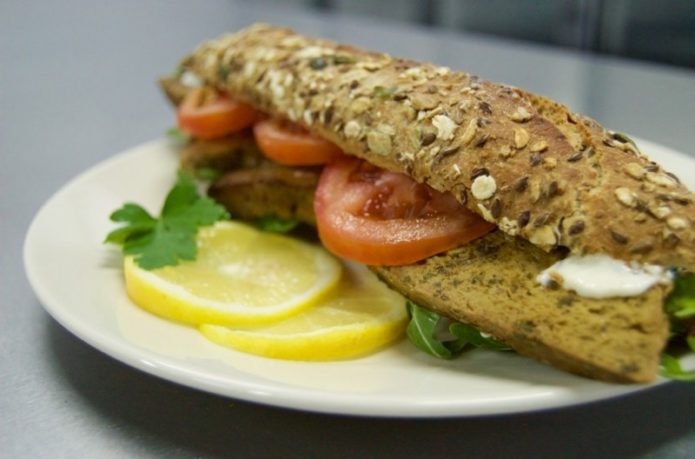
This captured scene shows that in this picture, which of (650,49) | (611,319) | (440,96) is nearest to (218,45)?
(440,96)

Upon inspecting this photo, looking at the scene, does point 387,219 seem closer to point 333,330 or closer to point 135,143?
point 333,330

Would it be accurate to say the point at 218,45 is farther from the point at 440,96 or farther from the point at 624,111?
the point at 624,111

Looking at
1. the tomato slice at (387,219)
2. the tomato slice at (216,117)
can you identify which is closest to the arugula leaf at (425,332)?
the tomato slice at (387,219)

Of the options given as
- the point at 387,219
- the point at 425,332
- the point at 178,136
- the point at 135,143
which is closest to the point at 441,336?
the point at 425,332

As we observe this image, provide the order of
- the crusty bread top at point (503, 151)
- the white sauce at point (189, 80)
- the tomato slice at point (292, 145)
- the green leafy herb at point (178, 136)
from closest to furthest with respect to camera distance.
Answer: the crusty bread top at point (503, 151), the tomato slice at point (292, 145), the green leafy herb at point (178, 136), the white sauce at point (189, 80)

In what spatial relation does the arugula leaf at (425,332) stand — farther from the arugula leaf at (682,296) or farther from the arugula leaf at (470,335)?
the arugula leaf at (682,296)

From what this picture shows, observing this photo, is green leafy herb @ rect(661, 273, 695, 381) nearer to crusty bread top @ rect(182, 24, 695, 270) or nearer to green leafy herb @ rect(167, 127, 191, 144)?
crusty bread top @ rect(182, 24, 695, 270)

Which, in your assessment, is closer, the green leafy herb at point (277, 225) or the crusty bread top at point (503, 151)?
the crusty bread top at point (503, 151)
